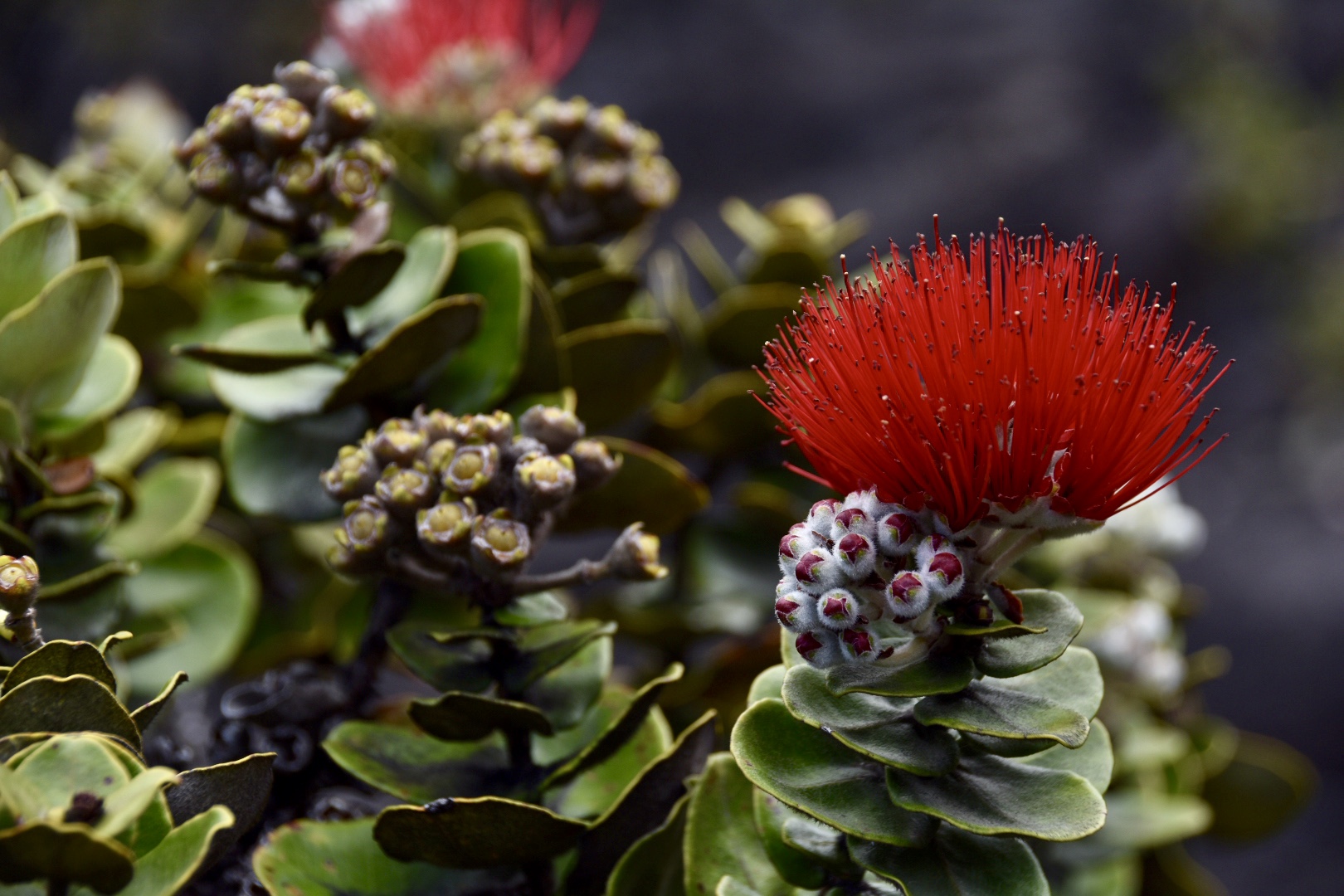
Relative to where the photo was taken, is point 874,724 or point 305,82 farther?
point 305,82

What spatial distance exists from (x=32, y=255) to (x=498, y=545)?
0.35 metres

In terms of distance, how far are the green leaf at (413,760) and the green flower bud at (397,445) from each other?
0.58 ft

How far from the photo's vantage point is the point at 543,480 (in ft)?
2.08

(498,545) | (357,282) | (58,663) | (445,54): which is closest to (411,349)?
(357,282)

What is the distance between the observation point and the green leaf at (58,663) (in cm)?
54

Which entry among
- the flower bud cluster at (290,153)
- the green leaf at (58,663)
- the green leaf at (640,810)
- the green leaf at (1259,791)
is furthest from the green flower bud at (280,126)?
the green leaf at (1259,791)

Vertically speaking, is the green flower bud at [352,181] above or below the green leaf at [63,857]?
above

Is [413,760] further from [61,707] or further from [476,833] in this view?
[61,707]

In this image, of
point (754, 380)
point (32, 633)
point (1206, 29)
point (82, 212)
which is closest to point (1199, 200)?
point (1206, 29)

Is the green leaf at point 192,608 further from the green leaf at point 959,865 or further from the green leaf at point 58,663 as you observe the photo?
the green leaf at point 959,865

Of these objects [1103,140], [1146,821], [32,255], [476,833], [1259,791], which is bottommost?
[1103,140]

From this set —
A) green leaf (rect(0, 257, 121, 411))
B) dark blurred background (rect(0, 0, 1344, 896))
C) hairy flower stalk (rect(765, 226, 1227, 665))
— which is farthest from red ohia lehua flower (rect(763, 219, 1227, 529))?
dark blurred background (rect(0, 0, 1344, 896))

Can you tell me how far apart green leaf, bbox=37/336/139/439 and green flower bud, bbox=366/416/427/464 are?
0.22m

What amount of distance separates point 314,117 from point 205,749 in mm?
460
